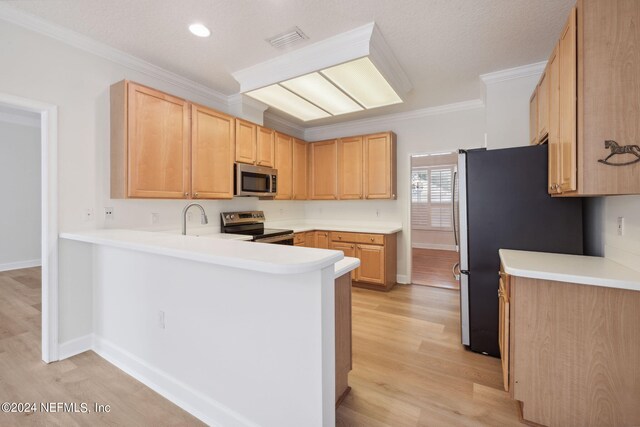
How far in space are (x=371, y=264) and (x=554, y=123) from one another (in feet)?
8.90

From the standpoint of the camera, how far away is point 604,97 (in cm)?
141

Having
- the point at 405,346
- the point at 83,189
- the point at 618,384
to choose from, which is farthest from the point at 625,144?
the point at 83,189

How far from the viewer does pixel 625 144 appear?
137 centimetres

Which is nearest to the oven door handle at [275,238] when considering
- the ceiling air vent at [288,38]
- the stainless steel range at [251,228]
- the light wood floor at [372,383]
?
the stainless steel range at [251,228]

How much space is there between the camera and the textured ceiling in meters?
2.04

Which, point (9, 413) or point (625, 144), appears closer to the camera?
point (625, 144)

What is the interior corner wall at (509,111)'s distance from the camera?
299cm

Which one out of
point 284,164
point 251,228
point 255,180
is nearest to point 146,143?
point 255,180

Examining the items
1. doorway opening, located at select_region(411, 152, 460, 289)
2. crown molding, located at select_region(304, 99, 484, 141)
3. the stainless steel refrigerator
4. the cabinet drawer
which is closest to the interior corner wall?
crown molding, located at select_region(304, 99, 484, 141)

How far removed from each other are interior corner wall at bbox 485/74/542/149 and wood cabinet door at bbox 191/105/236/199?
2961 mm

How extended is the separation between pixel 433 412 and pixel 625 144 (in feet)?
5.84

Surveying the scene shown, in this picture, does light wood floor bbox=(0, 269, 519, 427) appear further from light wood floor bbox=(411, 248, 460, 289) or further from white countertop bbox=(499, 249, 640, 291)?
light wood floor bbox=(411, 248, 460, 289)

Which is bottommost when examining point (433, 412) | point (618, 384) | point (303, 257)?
point (433, 412)

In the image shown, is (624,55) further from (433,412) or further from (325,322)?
(433,412)
